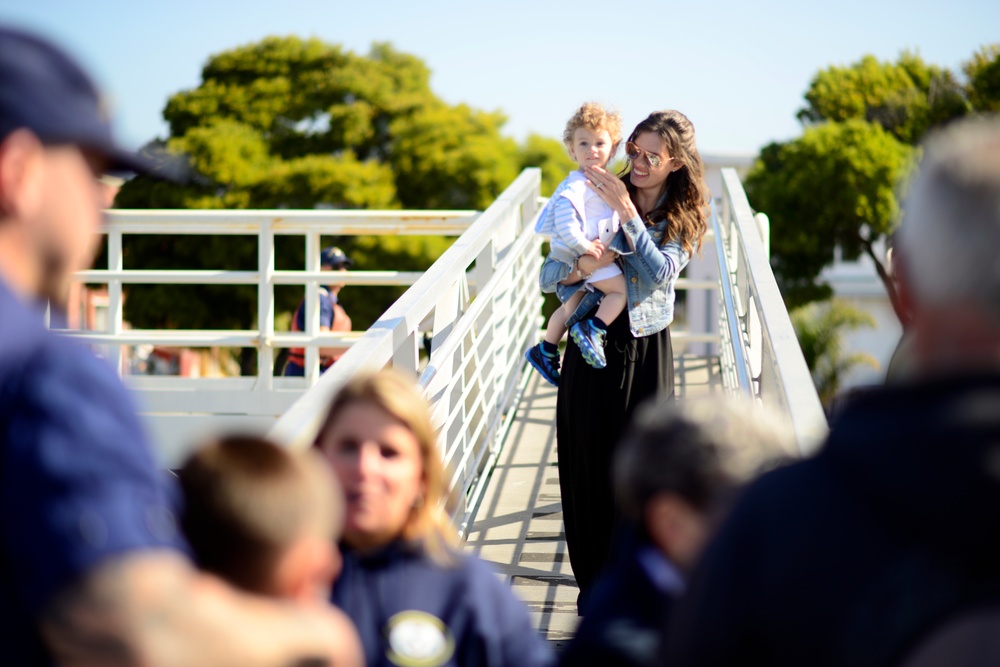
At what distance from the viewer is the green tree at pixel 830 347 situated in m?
24.5

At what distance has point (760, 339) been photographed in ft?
14.8

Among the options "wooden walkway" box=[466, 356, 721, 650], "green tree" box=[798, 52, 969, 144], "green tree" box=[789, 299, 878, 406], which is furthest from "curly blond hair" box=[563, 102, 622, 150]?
"green tree" box=[798, 52, 969, 144]

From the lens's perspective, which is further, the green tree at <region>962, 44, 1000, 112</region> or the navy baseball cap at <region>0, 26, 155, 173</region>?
the green tree at <region>962, 44, 1000, 112</region>

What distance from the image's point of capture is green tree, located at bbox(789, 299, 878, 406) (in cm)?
2452

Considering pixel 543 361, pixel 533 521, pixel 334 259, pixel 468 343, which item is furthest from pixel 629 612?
pixel 334 259

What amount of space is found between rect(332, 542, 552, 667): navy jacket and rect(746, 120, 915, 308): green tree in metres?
27.5

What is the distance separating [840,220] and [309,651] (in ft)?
95.8

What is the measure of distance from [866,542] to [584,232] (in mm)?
3763

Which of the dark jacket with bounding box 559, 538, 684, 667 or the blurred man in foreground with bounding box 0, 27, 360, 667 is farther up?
the blurred man in foreground with bounding box 0, 27, 360, 667

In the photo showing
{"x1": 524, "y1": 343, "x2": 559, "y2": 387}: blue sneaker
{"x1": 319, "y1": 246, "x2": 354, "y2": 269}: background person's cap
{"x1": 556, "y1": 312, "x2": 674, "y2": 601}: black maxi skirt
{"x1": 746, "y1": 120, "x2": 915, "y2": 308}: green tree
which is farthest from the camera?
{"x1": 746, "y1": 120, "x2": 915, "y2": 308}: green tree

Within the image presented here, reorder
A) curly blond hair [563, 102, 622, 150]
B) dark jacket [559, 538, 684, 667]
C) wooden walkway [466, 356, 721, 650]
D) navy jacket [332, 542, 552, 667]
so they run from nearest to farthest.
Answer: dark jacket [559, 538, 684, 667]
navy jacket [332, 542, 552, 667]
wooden walkway [466, 356, 721, 650]
curly blond hair [563, 102, 622, 150]

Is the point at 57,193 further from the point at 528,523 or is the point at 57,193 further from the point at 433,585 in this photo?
the point at 528,523

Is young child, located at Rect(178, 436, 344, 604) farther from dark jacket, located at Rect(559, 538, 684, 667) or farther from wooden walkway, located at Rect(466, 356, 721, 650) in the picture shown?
wooden walkway, located at Rect(466, 356, 721, 650)

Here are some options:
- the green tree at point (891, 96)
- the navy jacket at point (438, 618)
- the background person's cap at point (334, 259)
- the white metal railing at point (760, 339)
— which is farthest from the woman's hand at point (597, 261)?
the green tree at point (891, 96)
